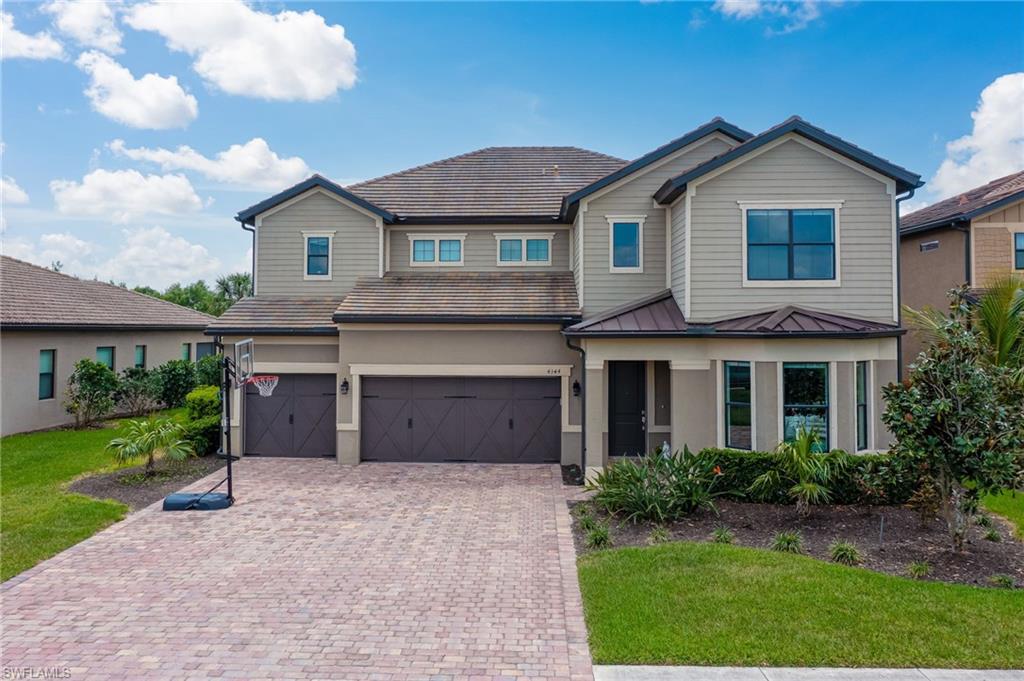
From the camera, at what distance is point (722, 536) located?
8312 millimetres

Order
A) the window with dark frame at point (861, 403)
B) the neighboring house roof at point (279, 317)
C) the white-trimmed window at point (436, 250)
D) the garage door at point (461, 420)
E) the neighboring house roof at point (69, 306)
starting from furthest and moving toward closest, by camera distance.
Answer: the neighboring house roof at point (69, 306) < the white-trimmed window at point (436, 250) < the neighboring house roof at point (279, 317) < the garage door at point (461, 420) < the window with dark frame at point (861, 403)

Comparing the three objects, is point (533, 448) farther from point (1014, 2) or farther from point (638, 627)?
point (1014, 2)

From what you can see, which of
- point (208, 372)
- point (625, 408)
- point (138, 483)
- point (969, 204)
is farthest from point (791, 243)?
point (208, 372)

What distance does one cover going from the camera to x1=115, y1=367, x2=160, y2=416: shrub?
63.7 feet

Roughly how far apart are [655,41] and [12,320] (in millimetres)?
21880

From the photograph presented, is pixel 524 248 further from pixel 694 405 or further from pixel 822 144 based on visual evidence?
pixel 822 144

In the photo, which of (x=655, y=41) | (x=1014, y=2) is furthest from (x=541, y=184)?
(x=1014, y=2)

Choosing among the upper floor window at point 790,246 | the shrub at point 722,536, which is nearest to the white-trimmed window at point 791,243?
the upper floor window at point 790,246

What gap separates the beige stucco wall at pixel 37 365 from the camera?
651 inches

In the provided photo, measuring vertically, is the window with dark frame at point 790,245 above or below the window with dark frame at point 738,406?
above

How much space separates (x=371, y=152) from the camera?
2377cm

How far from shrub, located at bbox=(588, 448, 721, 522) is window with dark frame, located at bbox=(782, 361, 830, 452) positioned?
1.90 meters

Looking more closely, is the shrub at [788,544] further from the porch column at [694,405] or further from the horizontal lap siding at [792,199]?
the horizontal lap siding at [792,199]

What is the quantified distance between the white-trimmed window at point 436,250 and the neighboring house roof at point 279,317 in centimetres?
254
